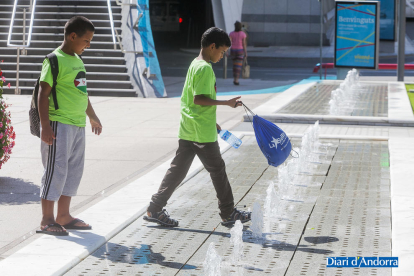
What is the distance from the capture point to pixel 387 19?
70.6ft

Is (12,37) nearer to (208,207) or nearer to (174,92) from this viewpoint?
(174,92)

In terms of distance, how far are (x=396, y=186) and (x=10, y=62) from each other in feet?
42.6

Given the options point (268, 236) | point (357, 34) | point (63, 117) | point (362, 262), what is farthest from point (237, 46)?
point (362, 262)

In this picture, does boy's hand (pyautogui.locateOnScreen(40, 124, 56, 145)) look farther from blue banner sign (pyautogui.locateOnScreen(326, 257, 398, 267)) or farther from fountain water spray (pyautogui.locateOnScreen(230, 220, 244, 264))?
blue banner sign (pyautogui.locateOnScreen(326, 257, 398, 267))

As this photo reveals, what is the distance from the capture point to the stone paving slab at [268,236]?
461cm

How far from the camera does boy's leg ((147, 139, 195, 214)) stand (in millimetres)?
5578

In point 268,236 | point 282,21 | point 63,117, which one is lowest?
point 268,236

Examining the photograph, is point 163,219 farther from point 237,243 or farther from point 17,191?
point 17,191

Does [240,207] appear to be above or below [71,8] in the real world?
below

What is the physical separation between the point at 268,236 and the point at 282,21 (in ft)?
110

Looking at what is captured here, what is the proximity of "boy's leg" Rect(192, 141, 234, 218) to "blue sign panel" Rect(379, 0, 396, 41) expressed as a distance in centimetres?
1719

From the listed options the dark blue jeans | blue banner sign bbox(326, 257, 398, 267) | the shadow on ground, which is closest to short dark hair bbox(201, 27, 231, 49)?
the dark blue jeans

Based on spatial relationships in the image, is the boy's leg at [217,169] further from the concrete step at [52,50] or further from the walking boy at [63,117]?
the concrete step at [52,50]

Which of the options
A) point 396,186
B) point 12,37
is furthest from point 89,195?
point 12,37
